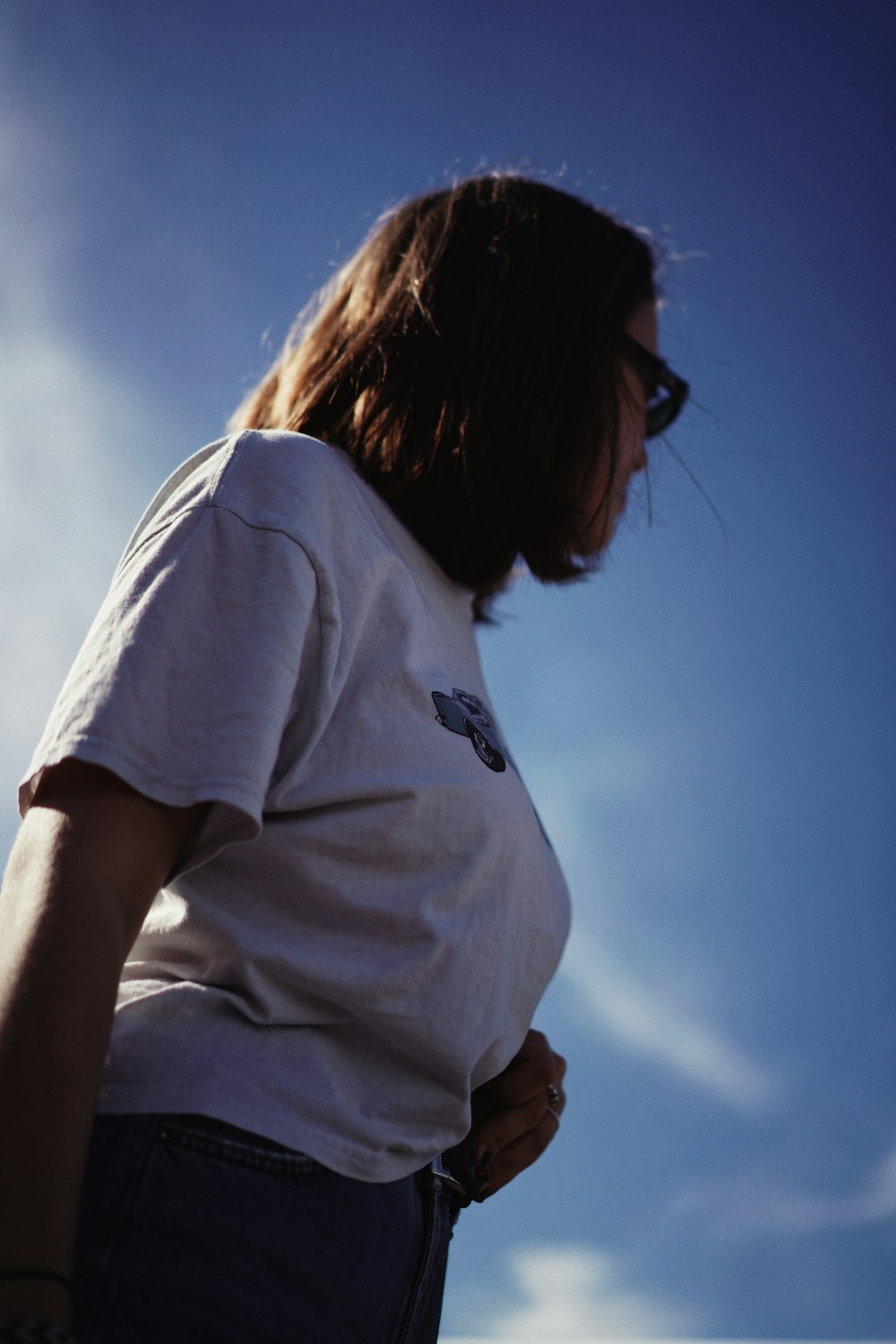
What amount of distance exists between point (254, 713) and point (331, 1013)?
25cm

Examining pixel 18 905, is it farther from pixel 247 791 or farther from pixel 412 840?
pixel 412 840

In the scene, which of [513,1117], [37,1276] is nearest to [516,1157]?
[513,1117]

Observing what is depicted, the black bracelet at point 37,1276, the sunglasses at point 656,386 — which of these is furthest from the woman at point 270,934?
the sunglasses at point 656,386

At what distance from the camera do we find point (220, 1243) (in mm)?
674

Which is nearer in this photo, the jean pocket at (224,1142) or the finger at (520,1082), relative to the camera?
the jean pocket at (224,1142)

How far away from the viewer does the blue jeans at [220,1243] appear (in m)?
0.64

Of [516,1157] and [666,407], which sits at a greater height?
[666,407]

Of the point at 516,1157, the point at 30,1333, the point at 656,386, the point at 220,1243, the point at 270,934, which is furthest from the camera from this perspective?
the point at 656,386

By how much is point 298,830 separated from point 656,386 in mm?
820

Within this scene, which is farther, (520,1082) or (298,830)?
(520,1082)

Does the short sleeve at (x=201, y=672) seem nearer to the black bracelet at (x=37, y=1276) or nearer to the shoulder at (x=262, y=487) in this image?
the shoulder at (x=262, y=487)

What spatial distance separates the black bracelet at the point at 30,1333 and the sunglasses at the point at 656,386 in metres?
1.14

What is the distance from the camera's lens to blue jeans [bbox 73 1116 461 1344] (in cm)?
64

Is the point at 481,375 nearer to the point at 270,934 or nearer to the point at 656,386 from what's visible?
the point at 656,386
